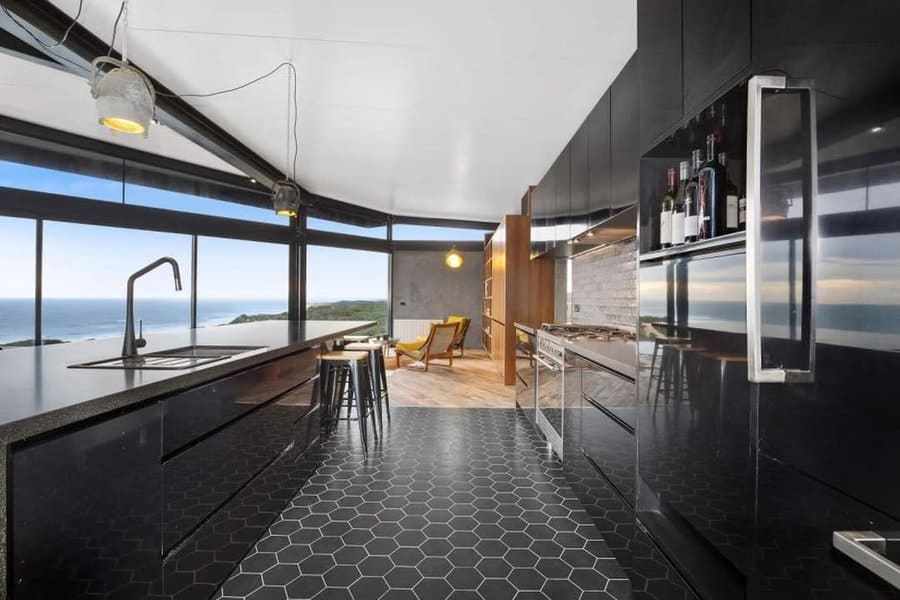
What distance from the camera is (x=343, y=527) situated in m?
2.26

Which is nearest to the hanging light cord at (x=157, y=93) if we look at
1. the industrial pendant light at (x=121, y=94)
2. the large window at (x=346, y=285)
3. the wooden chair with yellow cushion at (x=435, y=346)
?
the industrial pendant light at (x=121, y=94)

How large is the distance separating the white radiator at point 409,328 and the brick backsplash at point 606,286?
5.07 m

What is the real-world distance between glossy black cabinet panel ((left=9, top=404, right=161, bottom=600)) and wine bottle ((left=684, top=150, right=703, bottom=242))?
1.70 meters

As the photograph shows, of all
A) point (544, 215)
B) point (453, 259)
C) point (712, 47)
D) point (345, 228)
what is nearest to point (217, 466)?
point (712, 47)

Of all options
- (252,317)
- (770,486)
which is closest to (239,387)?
(770,486)

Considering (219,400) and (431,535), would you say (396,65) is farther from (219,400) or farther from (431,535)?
(431,535)

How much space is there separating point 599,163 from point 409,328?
682cm

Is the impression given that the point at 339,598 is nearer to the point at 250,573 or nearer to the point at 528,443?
the point at 250,573

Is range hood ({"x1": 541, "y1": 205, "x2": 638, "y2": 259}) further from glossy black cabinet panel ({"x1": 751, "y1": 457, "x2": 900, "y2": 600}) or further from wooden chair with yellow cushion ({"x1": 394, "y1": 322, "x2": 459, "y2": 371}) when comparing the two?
wooden chair with yellow cushion ({"x1": 394, "y1": 322, "x2": 459, "y2": 371})

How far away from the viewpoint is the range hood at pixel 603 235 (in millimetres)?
2560

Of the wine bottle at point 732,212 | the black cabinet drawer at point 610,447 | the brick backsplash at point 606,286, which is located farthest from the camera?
the brick backsplash at point 606,286

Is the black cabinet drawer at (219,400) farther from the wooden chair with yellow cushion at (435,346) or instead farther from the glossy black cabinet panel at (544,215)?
the wooden chair with yellow cushion at (435,346)

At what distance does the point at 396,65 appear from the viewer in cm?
305

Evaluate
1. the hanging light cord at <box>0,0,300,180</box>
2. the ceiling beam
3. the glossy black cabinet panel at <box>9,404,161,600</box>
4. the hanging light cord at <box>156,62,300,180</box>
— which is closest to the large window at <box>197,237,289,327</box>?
the ceiling beam
